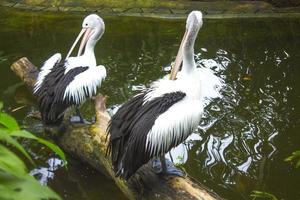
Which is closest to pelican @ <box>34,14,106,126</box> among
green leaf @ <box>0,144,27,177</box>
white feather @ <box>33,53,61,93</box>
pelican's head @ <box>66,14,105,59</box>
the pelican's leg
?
white feather @ <box>33,53,61,93</box>

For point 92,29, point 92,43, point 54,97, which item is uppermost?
point 92,29

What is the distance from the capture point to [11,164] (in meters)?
0.64

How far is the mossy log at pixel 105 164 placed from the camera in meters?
2.74

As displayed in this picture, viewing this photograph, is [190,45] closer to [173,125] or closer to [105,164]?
[173,125]

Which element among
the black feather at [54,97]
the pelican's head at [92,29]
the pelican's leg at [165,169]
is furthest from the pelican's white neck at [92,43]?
the pelican's leg at [165,169]

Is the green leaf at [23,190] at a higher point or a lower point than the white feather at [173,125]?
higher

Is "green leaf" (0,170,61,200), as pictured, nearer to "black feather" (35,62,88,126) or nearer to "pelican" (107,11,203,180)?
"pelican" (107,11,203,180)

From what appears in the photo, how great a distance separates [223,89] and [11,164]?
4.90 meters

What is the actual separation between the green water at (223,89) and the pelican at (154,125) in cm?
84

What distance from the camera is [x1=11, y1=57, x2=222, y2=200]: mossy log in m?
2.74

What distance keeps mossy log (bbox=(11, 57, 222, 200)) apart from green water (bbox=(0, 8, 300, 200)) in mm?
242

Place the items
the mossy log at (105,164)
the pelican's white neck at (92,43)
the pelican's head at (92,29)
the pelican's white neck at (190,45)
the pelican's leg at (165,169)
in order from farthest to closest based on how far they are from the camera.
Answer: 1. the pelican's head at (92,29)
2. the pelican's white neck at (92,43)
3. the pelican's white neck at (190,45)
4. the pelican's leg at (165,169)
5. the mossy log at (105,164)

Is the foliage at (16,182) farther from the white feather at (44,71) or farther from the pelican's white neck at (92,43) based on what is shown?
the pelican's white neck at (92,43)

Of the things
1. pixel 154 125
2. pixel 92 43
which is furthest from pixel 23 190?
pixel 92 43
